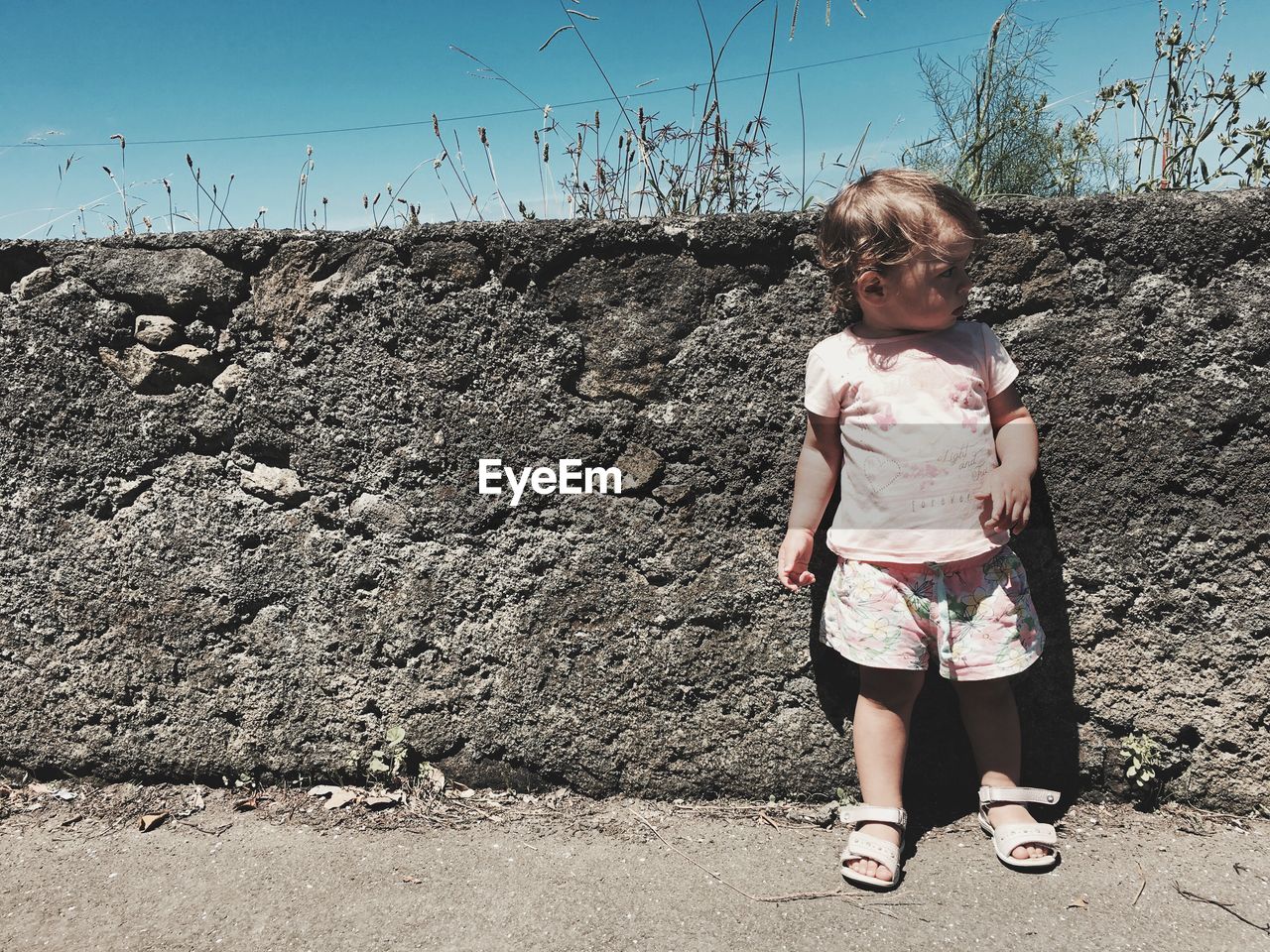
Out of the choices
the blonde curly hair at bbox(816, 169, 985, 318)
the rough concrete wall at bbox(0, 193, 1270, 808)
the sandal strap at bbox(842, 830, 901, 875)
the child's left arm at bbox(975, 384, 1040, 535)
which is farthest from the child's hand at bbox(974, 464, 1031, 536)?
the sandal strap at bbox(842, 830, 901, 875)

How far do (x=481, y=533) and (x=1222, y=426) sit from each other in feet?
5.12

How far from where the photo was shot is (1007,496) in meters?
1.75

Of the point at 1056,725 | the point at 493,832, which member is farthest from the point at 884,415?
the point at 493,832

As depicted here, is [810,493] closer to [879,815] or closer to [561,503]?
[561,503]

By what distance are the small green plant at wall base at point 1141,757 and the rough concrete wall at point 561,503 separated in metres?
0.03

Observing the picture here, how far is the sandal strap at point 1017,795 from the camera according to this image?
1.90 meters

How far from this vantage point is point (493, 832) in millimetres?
2062

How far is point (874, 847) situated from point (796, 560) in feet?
1.93

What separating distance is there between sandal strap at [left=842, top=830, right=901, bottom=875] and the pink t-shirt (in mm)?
569

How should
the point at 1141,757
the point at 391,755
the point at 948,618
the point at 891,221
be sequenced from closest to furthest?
the point at 891,221, the point at 948,618, the point at 1141,757, the point at 391,755

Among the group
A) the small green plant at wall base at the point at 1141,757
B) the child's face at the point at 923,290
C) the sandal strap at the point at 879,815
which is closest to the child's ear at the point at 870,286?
the child's face at the point at 923,290

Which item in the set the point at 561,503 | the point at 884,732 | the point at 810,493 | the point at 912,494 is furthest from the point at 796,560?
the point at 561,503

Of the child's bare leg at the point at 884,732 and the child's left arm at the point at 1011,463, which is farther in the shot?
the child's bare leg at the point at 884,732

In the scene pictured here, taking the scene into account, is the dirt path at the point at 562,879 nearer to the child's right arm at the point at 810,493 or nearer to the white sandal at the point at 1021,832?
the white sandal at the point at 1021,832
